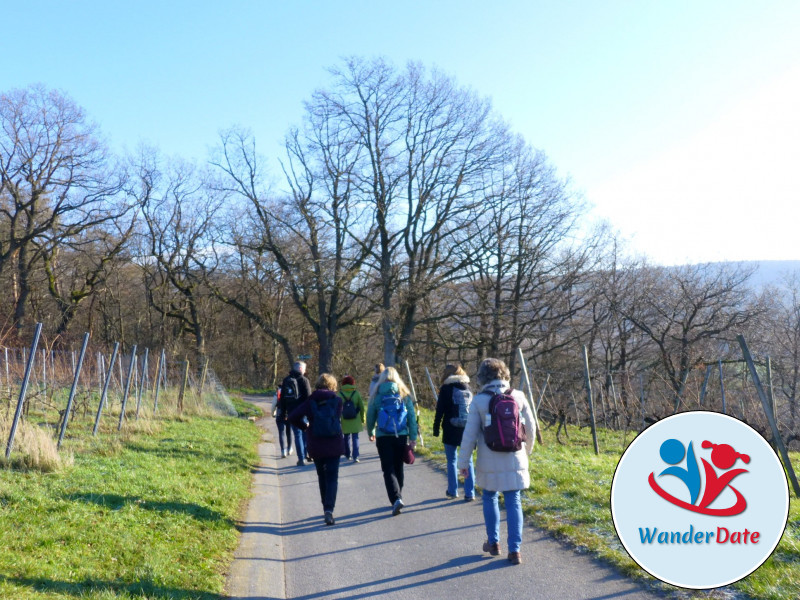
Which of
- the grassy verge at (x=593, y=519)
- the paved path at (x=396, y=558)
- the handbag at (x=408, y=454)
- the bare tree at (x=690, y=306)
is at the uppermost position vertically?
the bare tree at (x=690, y=306)

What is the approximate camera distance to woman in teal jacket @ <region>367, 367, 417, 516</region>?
8180mm

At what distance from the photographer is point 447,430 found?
863 centimetres

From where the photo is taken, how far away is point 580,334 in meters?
36.9

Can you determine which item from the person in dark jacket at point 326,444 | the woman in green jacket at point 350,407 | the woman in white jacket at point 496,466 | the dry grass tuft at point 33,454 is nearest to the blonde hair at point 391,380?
the person in dark jacket at point 326,444

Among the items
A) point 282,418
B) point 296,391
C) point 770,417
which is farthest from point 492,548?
point 282,418

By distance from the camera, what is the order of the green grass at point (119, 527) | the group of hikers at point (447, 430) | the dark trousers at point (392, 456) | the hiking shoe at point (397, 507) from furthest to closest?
1. the dark trousers at point (392, 456)
2. the hiking shoe at point (397, 507)
3. the group of hikers at point (447, 430)
4. the green grass at point (119, 527)

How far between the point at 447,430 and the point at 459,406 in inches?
14.6

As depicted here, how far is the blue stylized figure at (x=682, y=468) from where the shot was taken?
187 inches

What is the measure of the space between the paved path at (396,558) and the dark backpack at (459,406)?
1.01 m

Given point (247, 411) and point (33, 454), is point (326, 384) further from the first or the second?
point (247, 411)

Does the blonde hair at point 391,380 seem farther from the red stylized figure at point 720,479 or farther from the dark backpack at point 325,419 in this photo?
the red stylized figure at point 720,479

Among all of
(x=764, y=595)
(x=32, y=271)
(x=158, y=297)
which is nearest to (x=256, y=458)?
(x=764, y=595)

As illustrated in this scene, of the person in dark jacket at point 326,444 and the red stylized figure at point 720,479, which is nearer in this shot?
the red stylized figure at point 720,479

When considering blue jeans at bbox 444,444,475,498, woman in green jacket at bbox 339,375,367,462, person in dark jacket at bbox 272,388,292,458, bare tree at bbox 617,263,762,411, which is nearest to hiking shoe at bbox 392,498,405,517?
blue jeans at bbox 444,444,475,498
